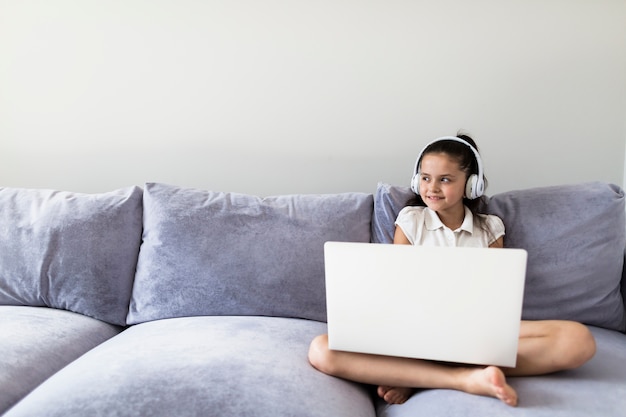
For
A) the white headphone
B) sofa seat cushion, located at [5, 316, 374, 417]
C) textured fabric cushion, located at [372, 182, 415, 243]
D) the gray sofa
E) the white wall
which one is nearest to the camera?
sofa seat cushion, located at [5, 316, 374, 417]

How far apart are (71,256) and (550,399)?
1.40 metres

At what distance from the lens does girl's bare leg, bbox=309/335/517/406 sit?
1.28 m

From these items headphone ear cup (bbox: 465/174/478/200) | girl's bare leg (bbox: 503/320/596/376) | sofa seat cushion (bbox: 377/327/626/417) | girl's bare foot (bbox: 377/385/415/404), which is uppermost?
Result: headphone ear cup (bbox: 465/174/478/200)

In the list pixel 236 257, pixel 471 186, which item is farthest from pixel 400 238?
pixel 236 257

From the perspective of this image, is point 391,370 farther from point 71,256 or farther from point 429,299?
point 71,256

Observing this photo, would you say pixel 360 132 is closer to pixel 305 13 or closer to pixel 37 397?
pixel 305 13

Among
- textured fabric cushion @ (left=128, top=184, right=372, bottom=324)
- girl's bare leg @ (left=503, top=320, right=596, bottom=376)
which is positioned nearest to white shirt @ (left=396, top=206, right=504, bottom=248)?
textured fabric cushion @ (left=128, top=184, right=372, bottom=324)

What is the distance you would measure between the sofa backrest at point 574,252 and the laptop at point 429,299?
583 mm

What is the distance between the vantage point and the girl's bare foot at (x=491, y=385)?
1186mm

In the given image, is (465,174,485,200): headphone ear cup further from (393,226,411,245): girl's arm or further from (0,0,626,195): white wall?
(0,0,626,195): white wall

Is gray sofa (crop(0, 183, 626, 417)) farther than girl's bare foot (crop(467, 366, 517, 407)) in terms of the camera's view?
Yes

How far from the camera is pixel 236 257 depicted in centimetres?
175

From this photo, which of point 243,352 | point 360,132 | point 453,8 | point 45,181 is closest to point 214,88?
point 360,132

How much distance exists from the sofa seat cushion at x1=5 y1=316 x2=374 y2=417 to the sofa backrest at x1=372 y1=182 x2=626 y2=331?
688 millimetres
